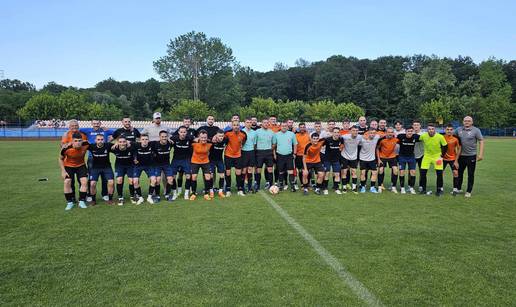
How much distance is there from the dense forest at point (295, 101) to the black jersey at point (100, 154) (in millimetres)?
38777

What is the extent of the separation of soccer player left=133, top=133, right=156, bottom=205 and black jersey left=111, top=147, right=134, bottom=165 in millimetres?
114

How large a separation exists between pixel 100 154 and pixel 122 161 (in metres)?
0.50

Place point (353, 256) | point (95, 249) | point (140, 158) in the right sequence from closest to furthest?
point (353, 256) → point (95, 249) → point (140, 158)

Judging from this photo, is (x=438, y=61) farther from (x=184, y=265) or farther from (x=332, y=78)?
(x=184, y=265)

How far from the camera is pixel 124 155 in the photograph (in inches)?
325

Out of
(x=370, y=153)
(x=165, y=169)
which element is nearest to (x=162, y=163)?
(x=165, y=169)

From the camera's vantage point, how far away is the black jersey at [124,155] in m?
8.17

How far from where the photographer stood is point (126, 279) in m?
4.06

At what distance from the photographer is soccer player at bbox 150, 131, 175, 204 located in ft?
28.0

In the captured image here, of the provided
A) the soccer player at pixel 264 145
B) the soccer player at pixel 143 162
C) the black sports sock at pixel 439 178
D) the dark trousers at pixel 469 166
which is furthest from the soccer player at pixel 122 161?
the dark trousers at pixel 469 166

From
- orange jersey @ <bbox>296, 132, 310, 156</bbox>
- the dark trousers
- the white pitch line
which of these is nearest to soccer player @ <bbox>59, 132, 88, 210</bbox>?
the white pitch line

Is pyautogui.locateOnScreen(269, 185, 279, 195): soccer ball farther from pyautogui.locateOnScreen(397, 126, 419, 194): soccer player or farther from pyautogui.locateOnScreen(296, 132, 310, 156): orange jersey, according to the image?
pyautogui.locateOnScreen(397, 126, 419, 194): soccer player

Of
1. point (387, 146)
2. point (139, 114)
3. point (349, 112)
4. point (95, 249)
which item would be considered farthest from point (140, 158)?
point (139, 114)

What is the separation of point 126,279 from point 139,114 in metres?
77.4
